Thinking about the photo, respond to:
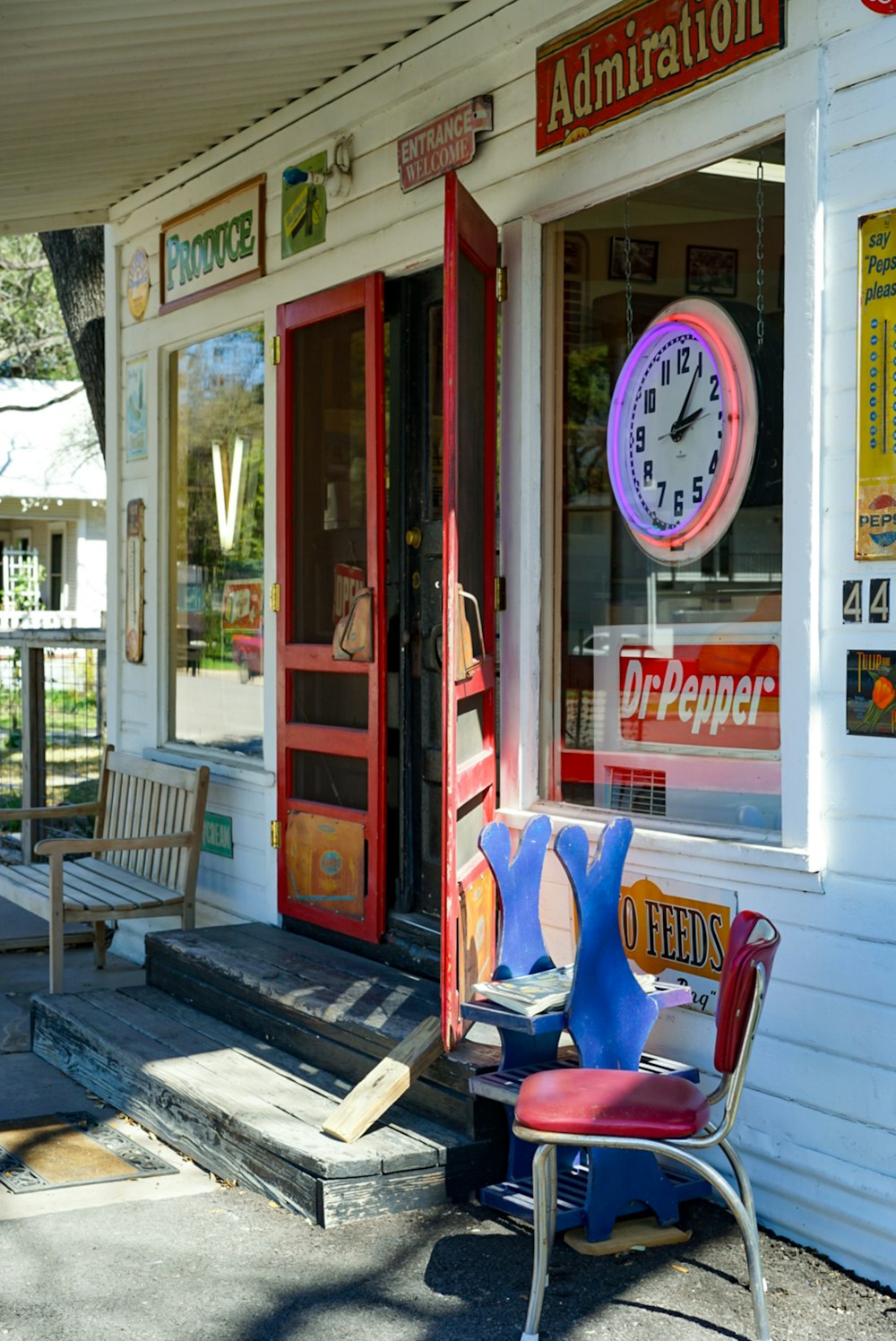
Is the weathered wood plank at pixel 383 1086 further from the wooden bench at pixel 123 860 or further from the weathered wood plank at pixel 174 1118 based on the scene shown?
the wooden bench at pixel 123 860

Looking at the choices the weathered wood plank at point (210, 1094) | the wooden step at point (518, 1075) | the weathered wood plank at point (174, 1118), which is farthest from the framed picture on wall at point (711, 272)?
the weathered wood plank at point (174, 1118)

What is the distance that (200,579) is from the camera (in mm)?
6910

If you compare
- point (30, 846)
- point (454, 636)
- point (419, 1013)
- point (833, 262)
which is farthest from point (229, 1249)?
point (30, 846)

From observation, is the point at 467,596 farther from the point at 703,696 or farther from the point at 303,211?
the point at 303,211

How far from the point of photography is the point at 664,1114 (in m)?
3.07

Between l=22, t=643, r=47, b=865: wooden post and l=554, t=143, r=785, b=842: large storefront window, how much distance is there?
486cm

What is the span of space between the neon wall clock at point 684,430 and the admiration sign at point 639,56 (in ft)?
1.97

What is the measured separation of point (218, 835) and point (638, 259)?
10.6ft

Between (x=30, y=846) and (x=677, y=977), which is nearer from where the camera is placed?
(x=677, y=977)

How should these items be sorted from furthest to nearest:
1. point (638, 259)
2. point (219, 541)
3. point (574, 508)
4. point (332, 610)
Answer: point (219, 541) < point (332, 610) < point (574, 508) < point (638, 259)

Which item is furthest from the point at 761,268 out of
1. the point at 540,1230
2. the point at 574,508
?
the point at 540,1230

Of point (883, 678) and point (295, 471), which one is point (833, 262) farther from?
point (295, 471)

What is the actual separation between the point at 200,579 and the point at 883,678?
4.03m

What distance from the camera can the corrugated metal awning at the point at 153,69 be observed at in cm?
483
